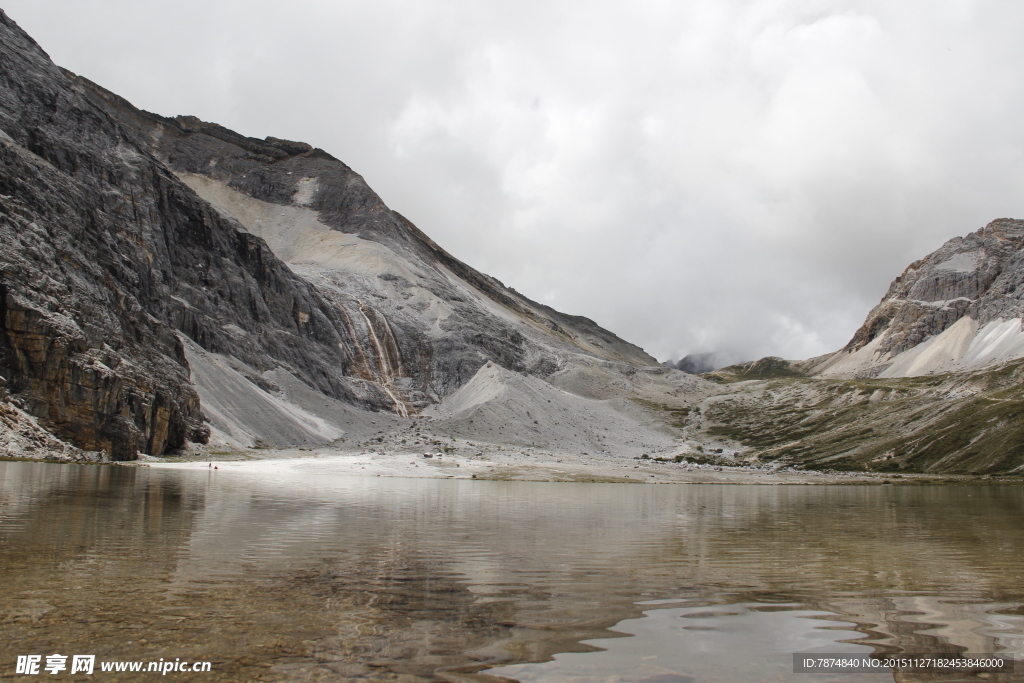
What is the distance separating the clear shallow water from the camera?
23.9 feet

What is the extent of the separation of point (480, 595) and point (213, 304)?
9823cm

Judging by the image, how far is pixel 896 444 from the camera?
358 ft

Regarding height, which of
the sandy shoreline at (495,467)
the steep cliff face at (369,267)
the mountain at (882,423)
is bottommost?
the sandy shoreline at (495,467)

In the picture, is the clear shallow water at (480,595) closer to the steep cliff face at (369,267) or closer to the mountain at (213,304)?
the mountain at (213,304)

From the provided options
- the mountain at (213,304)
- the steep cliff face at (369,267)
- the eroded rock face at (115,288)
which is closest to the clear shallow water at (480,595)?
the eroded rock face at (115,288)

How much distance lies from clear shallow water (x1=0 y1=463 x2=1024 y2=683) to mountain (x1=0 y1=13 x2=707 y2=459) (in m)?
40.0

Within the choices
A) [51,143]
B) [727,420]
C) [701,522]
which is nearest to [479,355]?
[727,420]

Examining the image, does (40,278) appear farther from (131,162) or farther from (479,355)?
(479,355)

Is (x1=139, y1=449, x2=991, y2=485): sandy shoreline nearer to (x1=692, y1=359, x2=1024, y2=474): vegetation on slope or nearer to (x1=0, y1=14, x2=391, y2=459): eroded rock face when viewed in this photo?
(x1=0, y1=14, x2=391, y2=459): eroded rock face

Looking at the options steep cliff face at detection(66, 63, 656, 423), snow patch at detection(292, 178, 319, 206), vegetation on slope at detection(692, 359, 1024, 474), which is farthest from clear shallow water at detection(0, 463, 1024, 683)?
snow patch at detection(292, 178, 319, 206)

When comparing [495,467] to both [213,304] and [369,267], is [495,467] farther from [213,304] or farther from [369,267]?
[369,267]

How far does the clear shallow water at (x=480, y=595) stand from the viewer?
7285 mm

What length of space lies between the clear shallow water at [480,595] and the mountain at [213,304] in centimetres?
4000

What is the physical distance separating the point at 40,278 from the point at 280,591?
56260 millimetres
